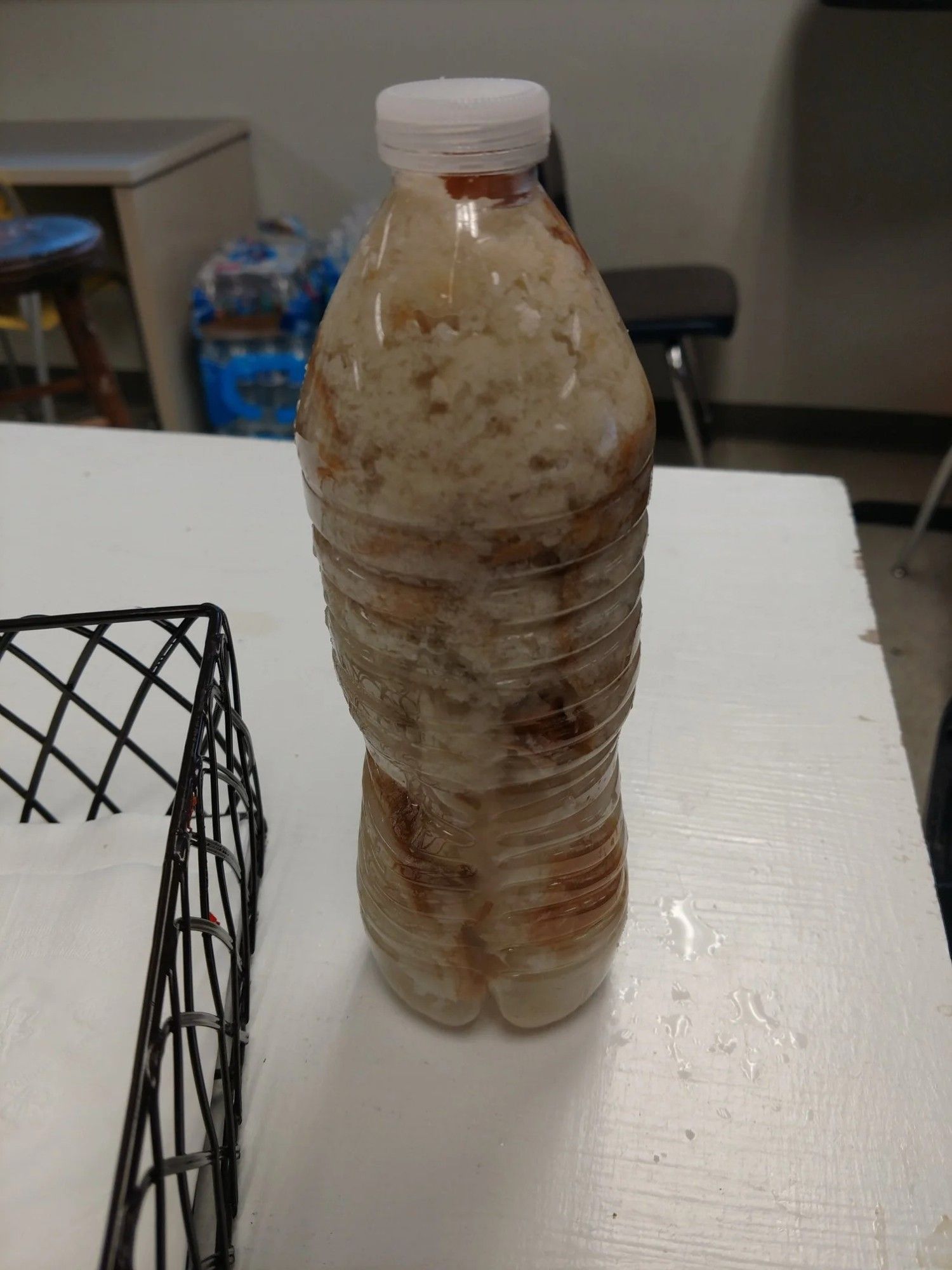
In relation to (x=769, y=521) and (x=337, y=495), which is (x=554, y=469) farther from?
(x=769, y=521)

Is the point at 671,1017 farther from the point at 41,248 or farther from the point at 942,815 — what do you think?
the point at 41,248

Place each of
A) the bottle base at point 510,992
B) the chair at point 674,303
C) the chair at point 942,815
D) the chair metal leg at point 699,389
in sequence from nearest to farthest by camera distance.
Answer: the bottle base at point 510,992
the chair at point 942,815
the chair at point 674,303
the chair metal leg at point 699,389

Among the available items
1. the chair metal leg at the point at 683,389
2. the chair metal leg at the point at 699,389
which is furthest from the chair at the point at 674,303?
the chair metal leg at the point at 699,389

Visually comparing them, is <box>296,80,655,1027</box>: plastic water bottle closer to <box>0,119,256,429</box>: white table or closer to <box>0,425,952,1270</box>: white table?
<box>0,425,952,1270</box>: white table

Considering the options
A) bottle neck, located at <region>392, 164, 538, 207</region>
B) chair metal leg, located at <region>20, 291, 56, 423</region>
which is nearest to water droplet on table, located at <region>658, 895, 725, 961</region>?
bottle neck, located at <region>392, 164, 538, 207</region>

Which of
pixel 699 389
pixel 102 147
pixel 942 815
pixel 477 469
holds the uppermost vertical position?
pixel 477 469

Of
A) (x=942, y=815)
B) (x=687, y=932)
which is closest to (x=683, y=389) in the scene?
(x=942, y=815)

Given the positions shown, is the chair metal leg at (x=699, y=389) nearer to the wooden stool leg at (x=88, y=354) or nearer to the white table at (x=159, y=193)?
the white table at (x=159, y=193)
